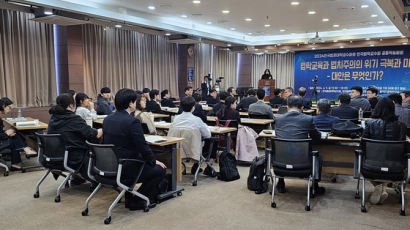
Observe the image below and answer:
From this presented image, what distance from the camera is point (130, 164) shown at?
10.8 ft

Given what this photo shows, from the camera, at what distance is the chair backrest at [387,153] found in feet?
11.1

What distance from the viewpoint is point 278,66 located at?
16.2 metres

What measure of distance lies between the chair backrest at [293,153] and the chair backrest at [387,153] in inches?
24.0

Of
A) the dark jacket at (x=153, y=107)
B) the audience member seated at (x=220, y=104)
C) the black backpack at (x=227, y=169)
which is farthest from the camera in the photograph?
the dark jacket at (x=153, y=107)

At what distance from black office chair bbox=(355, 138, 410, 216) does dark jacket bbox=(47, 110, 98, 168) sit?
10.3 feet

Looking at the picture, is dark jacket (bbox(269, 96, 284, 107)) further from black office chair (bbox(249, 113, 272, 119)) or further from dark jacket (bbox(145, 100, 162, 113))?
dark jacket (bbox(145, 100, 162, 113))

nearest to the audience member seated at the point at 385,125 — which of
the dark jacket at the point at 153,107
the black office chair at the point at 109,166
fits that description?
the black office chair at the point at 109,166

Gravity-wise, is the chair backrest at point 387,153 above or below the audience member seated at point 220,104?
below

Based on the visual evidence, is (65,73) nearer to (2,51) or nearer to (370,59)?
(2,51)

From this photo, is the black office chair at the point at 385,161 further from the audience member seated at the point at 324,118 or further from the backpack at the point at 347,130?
the audience member seated at the point at 324,118

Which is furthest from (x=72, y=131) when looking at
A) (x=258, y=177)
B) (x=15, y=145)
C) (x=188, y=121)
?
(x=258, y=177)

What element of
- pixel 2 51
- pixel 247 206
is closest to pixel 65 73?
pixel 2 51

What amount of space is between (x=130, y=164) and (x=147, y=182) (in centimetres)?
47

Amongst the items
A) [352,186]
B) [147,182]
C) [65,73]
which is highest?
[65,73]
